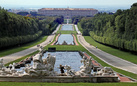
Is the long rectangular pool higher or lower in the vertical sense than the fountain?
lower

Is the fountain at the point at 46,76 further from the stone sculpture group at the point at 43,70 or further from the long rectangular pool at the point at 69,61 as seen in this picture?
the long rectangular pool at the point at 69,61

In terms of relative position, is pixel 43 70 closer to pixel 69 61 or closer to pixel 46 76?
pixel 46 76

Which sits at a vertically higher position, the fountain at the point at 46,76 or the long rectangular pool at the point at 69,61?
the fountain at the point at 46,76

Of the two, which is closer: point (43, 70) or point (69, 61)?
point (43, 70)

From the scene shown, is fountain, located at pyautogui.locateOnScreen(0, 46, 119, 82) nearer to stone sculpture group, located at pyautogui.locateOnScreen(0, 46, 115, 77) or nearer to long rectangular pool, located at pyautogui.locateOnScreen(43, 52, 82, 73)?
stone sculpture group, located at pyautogui.locateOnScreen(0, 46, 115, 77)

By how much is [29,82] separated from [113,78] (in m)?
5.69

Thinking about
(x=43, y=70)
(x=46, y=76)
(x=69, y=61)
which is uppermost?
(x=43, y=70)

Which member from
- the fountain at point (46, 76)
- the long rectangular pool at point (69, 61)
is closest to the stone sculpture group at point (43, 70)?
the fountain at point (46, 76)

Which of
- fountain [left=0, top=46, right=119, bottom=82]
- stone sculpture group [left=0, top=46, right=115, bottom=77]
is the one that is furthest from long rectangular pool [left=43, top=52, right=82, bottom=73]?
fountain [left=0, top=46, right=119, bottom=82]

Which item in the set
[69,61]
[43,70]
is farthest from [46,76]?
[69,61]

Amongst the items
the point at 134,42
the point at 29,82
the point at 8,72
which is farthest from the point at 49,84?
the point at 134,42

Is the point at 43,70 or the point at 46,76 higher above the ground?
the point at 43,70

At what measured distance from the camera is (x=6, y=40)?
59.1 m

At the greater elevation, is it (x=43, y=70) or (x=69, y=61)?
(x=43, y=70)
